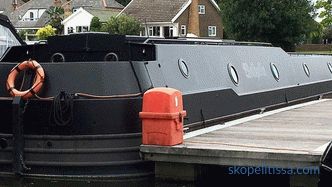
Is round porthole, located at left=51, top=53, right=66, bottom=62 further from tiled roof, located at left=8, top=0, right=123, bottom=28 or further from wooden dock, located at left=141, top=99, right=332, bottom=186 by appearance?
tiled roof, located at left=8, top=0, right=123, bottom=28

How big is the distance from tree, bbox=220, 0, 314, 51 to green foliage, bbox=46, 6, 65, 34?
70.9 feet

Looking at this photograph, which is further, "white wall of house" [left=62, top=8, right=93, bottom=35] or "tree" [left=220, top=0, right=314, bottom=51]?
"white wall of house" [left=62, top=8, right=93, bottom=35]

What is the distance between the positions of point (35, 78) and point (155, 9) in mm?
44849

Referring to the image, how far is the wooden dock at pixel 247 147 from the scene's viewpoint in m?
5.73

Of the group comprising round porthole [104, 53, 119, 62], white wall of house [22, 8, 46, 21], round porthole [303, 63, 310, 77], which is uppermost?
white wall of house [22, 8, 46, 21]

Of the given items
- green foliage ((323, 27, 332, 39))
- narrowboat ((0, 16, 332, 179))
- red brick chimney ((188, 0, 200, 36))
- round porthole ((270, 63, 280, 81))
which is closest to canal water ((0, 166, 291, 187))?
narrowboat ((0, 16, 332, 179))

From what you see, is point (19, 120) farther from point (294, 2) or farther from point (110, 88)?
point (294, 2)

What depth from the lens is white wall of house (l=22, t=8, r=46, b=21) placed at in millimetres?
66625

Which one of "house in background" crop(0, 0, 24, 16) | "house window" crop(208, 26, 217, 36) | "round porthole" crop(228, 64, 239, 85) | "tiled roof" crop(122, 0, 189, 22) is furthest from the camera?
"house in background" crop(0, 0, 24, 16)

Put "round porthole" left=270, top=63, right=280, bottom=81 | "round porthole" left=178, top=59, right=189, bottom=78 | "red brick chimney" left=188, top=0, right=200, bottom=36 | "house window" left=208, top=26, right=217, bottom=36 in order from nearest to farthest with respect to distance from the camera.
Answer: "round porthole" left=178, top=59, right=189, bottom=78, "round porthole" left=270, top=63, right=280, bottom=81, "red brick chimney" left=188, top=0, right=200, bottom=36, "house window" left=208, top=26, right=217, bottom=36

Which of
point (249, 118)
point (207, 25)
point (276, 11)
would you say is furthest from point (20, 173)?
point (207, 25)

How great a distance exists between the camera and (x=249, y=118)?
8.39 metres

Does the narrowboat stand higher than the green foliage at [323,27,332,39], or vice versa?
the green foliage at [323,27,332,39]

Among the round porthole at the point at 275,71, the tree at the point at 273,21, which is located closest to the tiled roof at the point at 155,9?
the tree at the point at 273,21
